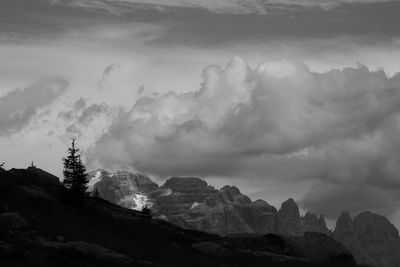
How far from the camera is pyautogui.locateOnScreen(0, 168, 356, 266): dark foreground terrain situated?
48812 mm

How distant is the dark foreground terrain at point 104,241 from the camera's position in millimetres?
48812

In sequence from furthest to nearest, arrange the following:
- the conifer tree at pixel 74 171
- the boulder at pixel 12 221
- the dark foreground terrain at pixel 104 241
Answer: the conifer tree at pixel 74 171 < the boulder at pixel 12 221 < the dark foreground terrain at pixel 104 241

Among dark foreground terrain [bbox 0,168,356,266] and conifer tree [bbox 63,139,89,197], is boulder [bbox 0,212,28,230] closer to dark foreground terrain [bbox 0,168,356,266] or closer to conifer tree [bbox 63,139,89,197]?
dark foreground terrain [bbox 0,168,356,266]

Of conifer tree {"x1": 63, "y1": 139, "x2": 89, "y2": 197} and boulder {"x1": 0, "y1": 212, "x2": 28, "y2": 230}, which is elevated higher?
conifer tree {"x1": 63, "y1": 139, "x2": 89, "y2": 197}

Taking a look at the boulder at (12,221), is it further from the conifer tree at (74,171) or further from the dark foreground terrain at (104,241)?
the conifer tree at (74,171)

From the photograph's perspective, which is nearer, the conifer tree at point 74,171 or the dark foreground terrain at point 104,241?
the dark foreground terrain at point 104,241

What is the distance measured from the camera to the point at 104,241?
6203 cm

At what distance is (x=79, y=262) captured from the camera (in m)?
46.1

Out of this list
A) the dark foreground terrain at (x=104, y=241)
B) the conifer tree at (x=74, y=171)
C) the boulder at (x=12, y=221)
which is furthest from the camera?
the conifer tree at (x=74, y=171)

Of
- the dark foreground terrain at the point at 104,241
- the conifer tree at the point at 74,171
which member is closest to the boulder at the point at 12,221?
the dark foreground terrain at the point at 104,241

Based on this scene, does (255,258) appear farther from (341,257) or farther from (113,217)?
(113,217)

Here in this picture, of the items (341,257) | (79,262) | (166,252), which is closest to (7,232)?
(79,262)

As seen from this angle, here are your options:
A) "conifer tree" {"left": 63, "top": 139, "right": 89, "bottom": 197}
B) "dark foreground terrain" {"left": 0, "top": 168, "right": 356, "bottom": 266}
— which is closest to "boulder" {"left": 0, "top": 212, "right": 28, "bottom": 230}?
"dark foreground terrain" {"left": 0, "top": 168, "right": 356, "bottom": 266}

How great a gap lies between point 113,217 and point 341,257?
75.9 feet
